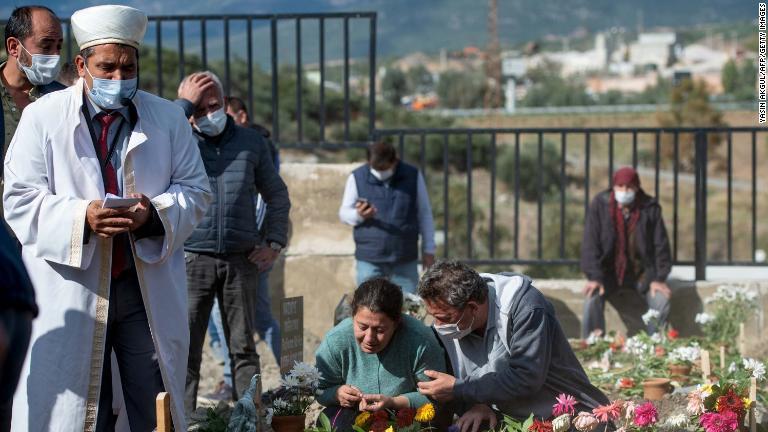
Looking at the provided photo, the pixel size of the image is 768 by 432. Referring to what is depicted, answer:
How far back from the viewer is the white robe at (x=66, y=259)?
4305mm

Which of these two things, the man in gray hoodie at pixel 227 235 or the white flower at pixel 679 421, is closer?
the white flower at pixel 679 421

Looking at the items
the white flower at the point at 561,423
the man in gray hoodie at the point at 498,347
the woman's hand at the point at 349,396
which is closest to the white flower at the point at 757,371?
the man in gray hoodie at the point at 498,347

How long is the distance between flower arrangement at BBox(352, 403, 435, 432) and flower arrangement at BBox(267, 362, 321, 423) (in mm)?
252

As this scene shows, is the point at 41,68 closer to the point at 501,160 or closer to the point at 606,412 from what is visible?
the point at 606,412

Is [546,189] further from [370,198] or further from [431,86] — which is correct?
[431,86]

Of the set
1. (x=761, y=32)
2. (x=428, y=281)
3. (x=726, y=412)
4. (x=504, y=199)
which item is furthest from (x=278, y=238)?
(x=504, y=199)

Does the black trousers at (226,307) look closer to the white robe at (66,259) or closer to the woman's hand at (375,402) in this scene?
the woman's hand at (375,402)

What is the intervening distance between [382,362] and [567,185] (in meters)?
34.7

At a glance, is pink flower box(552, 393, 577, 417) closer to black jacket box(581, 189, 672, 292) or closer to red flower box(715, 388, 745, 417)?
red flower box(715, 388, 745, 417)

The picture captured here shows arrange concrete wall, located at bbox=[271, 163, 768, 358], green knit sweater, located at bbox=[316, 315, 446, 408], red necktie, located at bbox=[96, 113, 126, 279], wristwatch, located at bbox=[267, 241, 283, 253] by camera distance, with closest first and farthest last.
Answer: red necktie, located at bbox=[96, 113, 126, 279]
green knit sweater, located at bbox=[316, 315, 446, 408]
wristwatch, located at bbox=[267, 241, 283, 253]
concrete wall, located at bbox=[271, 163, 768, 358]

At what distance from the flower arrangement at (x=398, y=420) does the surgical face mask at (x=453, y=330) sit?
1.02ft

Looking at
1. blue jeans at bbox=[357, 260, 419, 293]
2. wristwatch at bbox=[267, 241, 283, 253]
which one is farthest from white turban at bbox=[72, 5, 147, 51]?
blue jeans at bbox=[357, 260, 419, 293]

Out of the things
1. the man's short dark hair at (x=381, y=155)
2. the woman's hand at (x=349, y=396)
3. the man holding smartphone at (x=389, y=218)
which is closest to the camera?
the woman's hand at (x=349, y=396)

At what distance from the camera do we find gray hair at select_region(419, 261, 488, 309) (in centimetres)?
491
